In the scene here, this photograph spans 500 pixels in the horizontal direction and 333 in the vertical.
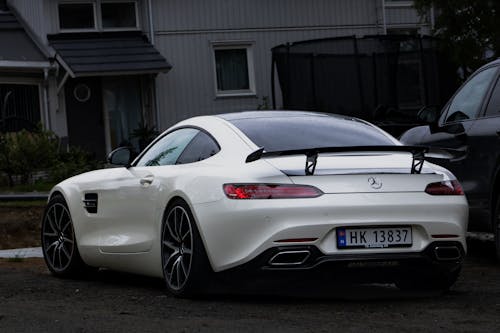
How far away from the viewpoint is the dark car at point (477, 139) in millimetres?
10367

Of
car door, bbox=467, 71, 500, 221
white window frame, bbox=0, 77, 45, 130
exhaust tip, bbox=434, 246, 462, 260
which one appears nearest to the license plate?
exhaust tip, bbox=434, 246, 462, 260

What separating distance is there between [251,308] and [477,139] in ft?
12.0

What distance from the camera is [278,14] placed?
1154 inches

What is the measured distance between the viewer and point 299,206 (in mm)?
7676

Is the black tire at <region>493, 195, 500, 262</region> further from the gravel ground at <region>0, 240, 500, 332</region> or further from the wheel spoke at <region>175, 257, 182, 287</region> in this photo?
the wheel spoke at <region>175, 257, 182, 287</region>

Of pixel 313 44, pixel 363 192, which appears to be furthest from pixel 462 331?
pixel 313 44

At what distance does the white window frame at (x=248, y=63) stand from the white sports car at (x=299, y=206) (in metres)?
19.8

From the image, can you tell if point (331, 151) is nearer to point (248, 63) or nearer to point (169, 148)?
point (169, 148)

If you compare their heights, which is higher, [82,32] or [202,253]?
[82,32]

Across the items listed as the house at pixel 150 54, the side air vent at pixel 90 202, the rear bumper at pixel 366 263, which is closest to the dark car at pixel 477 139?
the rear bumper at pixel 366 263

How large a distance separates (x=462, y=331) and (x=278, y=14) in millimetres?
23031

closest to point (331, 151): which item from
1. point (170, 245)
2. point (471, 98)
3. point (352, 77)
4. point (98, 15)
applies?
point (170, 245)

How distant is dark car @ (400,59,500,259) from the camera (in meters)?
10.4

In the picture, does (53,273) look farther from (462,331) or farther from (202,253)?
(462,331)
